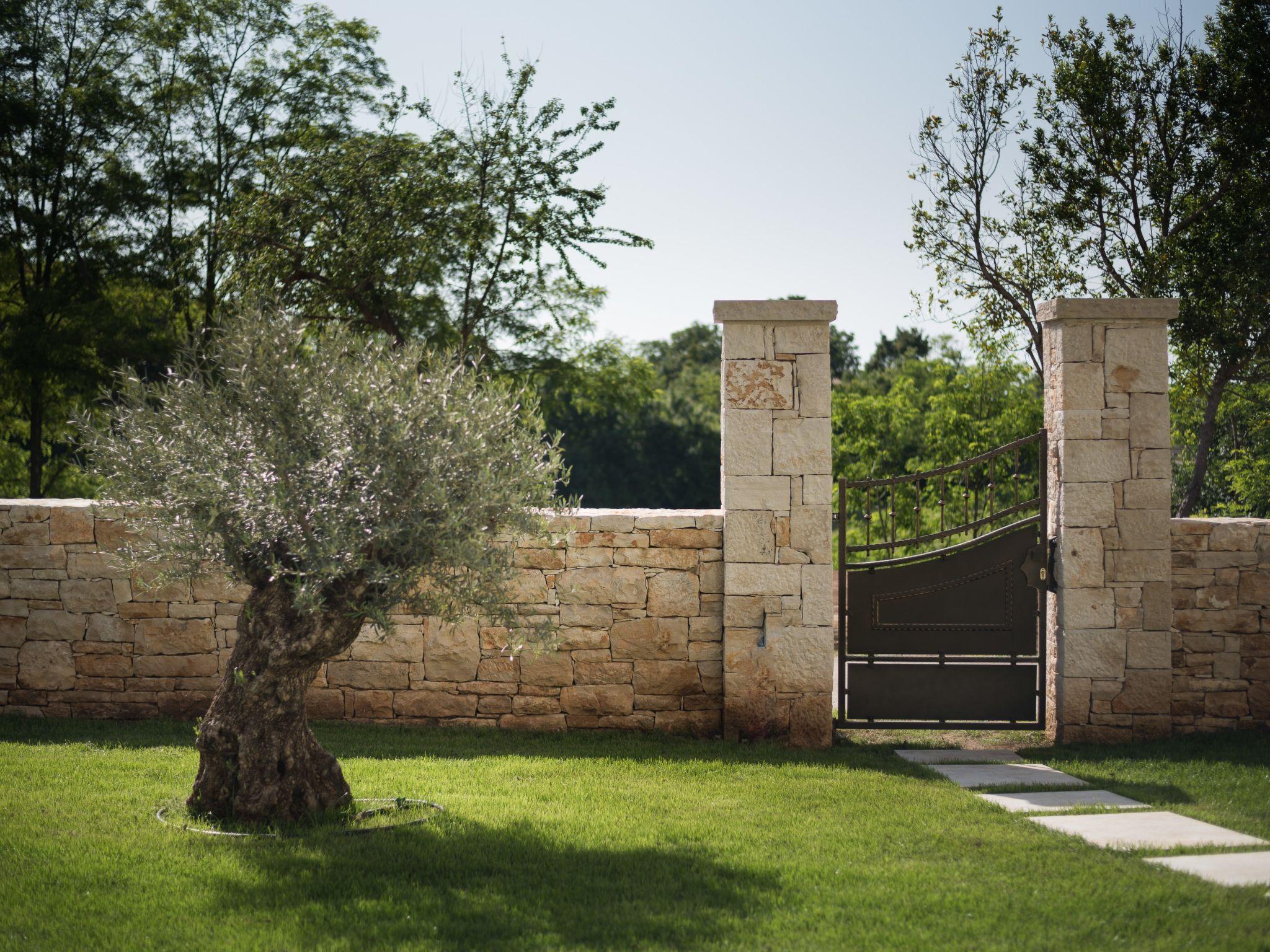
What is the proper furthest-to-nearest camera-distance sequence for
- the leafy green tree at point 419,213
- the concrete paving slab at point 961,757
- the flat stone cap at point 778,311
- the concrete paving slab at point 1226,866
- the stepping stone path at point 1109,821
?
the leafy green tree at point 419,213 < the flat stone cap at point 778,311 < the concrete paving slab at point 961,757 < the stepping stone path at point 1109,821 < the concrete paving slab at point 1226,866

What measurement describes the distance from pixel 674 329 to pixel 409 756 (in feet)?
157

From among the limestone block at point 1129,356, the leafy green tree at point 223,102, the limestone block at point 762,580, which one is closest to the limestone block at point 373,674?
the limestone block at point 762,580

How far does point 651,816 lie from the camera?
500cm

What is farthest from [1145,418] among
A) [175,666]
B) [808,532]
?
[175,666]

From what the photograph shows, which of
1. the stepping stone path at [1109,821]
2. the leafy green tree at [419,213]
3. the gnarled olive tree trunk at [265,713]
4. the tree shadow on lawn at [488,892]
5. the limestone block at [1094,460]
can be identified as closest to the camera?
the tree shadow on lawn at [488,892]

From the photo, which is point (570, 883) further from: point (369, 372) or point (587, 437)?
point (587, 437)

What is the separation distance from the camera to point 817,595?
6.56 meters

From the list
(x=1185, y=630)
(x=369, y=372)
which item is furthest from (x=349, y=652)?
(x=1185, y=630)

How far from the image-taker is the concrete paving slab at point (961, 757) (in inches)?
251

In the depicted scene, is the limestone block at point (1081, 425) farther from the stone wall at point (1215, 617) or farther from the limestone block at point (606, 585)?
the limestone block at point (606, 585)

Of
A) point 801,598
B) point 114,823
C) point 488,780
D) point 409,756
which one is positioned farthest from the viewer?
point 801,598

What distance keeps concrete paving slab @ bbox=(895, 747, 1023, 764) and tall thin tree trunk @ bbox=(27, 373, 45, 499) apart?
48.2 ft

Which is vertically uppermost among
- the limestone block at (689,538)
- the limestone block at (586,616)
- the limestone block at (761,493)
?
the limestone block at (761,493)

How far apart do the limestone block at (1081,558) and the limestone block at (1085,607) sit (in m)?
0.04
